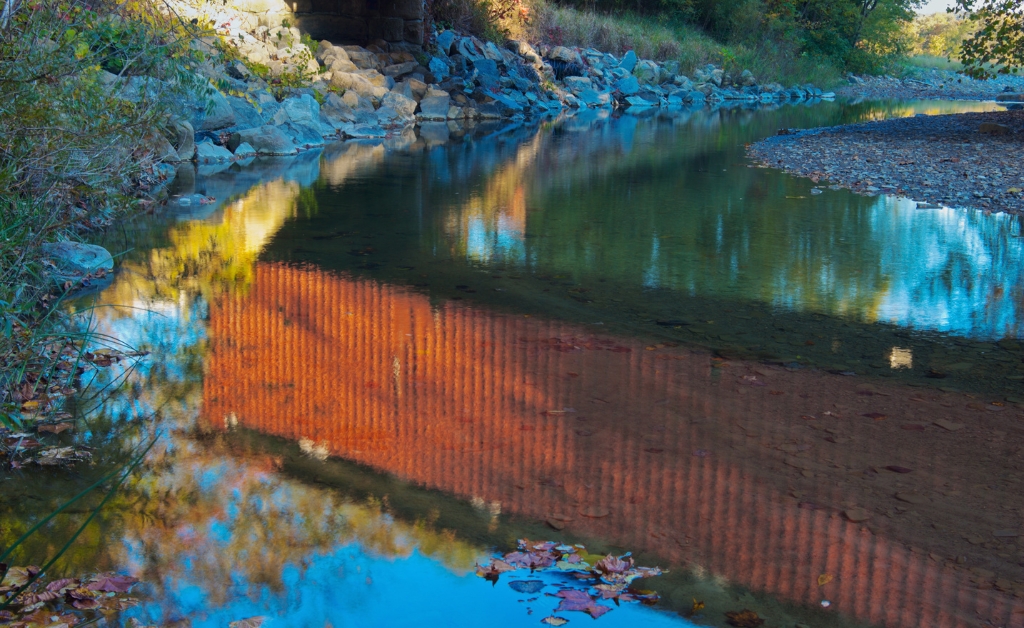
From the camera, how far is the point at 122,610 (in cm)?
317

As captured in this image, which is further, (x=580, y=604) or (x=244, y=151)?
(x=244, y=151)

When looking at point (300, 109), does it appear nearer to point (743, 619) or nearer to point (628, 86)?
point (743, 619)

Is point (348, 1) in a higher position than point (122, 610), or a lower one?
higher

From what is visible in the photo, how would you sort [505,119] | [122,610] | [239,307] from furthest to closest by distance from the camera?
1. [505,119]
2. [239,307]
3. [122,610]

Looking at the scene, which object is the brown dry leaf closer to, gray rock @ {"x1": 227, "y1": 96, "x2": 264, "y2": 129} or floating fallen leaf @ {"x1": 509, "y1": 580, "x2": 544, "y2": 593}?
floating fallen leaf @ {"x1": 509, "y1": 580, "x2": 544, "y2": 593}

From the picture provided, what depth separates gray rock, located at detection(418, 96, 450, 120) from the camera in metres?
24.2

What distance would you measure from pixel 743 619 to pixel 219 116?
14492 millimetres

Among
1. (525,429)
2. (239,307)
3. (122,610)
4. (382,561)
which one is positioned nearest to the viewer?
(122,610)

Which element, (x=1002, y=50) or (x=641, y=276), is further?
(x=1002, y=50)

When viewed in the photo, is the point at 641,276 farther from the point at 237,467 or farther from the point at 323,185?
the point at 323,185

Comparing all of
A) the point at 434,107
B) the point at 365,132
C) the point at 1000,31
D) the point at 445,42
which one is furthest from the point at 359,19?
the point at 1000,31

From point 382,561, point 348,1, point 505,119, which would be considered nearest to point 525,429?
point 382,561

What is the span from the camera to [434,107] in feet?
79.9

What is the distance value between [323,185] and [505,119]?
543 inches
